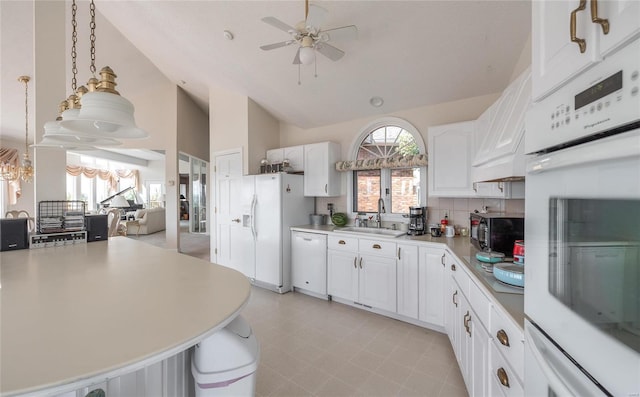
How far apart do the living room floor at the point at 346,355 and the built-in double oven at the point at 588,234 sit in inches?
52.8

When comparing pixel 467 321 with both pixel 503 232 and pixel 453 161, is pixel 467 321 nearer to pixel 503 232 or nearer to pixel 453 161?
pixel 503 232

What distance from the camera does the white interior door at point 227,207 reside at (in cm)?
420

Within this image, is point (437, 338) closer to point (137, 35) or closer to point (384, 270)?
point (384, 270)

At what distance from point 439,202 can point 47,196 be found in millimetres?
3977

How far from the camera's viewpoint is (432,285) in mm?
2514

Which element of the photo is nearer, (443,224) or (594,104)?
(594,104)

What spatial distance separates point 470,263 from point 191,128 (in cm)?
714

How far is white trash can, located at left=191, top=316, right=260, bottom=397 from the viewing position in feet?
3.38

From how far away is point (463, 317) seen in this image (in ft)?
5.82

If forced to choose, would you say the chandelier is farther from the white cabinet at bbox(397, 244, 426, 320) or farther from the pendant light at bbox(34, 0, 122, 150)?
the white cabinet at bbox(397, 244, 426, 320)

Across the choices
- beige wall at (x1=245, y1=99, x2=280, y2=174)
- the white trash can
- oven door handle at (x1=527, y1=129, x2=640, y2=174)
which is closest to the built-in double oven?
oven door handle at (x1=527, y1=129, x2=640, y2=174)

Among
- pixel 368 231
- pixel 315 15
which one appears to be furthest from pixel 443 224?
pixel 315 15

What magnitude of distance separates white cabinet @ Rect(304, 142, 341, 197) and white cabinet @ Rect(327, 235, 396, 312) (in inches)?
31.7

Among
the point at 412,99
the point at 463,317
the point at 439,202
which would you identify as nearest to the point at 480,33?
the point at 412,99
